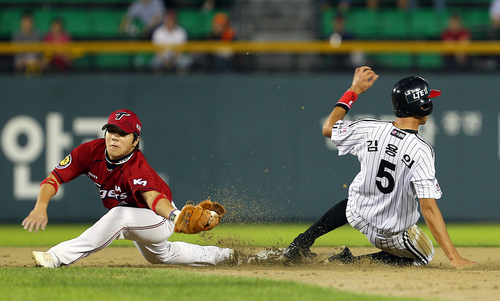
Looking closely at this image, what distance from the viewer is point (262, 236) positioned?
8.49 meters

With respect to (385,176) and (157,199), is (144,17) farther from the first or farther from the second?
(385,176)

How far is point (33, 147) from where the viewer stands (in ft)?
32.0

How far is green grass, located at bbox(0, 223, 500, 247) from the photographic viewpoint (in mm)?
7580

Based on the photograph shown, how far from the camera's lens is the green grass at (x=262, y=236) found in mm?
7580

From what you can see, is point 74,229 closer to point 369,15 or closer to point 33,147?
point 33,147

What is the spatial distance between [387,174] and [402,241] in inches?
23.1

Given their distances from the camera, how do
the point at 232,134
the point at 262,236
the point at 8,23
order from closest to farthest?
the point at 262,236 → the point at 232,134 → the point at 8,23

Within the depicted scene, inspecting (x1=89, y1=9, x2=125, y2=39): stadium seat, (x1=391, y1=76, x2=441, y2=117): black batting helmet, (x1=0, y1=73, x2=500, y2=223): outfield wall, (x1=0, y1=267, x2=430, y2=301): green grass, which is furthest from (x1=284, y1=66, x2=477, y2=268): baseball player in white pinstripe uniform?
(x1=89, y1=9, x2=125, y2=39): stadium seat

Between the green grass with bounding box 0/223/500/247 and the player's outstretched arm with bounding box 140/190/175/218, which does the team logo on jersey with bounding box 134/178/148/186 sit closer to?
the player's outstretched arm with bounding box 140/190/175/218

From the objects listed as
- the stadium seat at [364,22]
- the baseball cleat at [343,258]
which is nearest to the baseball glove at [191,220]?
the baseball cleat at [343,258]

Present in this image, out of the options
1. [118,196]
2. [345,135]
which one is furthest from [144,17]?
[345,135]

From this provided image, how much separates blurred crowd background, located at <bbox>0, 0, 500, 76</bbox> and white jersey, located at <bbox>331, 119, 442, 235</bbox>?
523 centimetres

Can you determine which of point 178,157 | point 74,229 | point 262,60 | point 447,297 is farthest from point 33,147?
point 447,297

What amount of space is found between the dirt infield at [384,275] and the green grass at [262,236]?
43.4 inches
